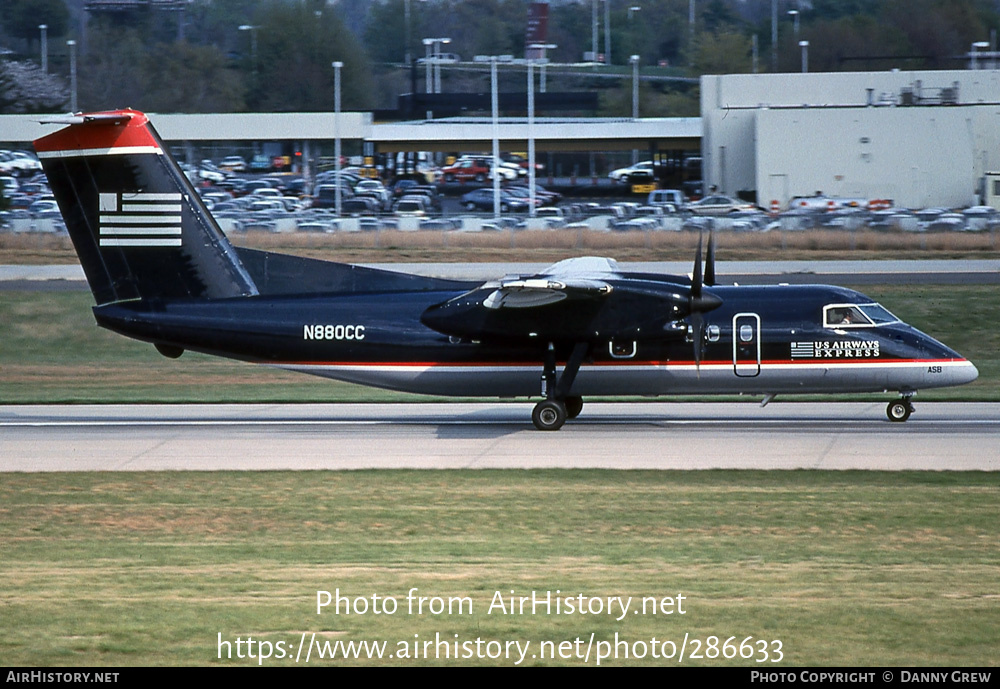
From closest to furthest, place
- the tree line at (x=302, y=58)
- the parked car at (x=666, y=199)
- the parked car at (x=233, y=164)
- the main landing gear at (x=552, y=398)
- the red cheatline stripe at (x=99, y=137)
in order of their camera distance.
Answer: the red cheatline stripe at (x=99, y=137), the main landing gear at (x=552, y=398), the parked car at (x=666, y=199), the tree line at (x=302, y=58), the parked car at (x=233, y=164)

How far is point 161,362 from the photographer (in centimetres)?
3391

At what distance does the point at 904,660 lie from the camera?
30.7 feet

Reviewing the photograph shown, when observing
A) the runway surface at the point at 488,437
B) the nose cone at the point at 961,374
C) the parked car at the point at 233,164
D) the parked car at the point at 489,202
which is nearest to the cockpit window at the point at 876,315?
the nose cone at the point at 961,374

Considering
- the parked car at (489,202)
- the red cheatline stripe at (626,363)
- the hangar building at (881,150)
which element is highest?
the hangar building at (881,150)

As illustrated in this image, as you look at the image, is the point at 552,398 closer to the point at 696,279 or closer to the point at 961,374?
the point at 696,279

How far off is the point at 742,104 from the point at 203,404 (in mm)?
61671

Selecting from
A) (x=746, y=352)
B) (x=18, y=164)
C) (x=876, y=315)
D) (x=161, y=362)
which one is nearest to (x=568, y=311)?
(x=746, y=352)

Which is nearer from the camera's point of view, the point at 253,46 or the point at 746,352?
the point at 746,352

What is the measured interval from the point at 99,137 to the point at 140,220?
168 cm

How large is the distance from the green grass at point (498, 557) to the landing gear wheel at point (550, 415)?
4.16 m

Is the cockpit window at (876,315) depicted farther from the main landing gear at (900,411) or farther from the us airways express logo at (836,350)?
the main landing gear at (900,411)

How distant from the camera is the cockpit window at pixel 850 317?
889 inches

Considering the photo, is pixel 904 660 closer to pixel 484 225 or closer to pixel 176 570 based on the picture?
pixel 176 570

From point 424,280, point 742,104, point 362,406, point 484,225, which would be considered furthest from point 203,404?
point 742,104
